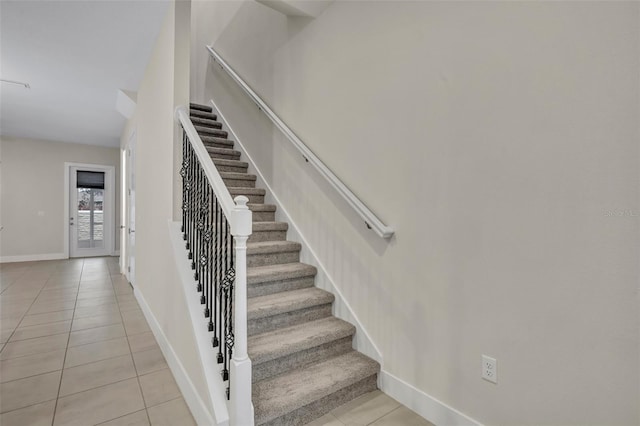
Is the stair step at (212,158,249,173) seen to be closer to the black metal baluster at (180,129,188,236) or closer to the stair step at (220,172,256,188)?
the stair step at (220,172,256,188)

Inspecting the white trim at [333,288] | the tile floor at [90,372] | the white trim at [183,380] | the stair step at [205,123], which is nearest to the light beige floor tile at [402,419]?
the tile floor at [90,372]

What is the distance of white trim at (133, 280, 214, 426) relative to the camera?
1718 mm

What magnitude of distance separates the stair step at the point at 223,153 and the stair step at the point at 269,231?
1406 millimetres

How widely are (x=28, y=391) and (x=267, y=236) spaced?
76.2 inches

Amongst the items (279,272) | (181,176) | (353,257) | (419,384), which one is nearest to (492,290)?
(419,384)

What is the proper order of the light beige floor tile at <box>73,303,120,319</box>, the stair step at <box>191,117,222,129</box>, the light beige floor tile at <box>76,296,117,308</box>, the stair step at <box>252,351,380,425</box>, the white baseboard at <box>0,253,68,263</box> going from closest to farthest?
the stair step at <box>252,351,380,425</box>
the light beige floor tile at <box>73,303,120,319</box>
the light beige floor tile at <box>76,296,117,308</box>
the stair step at <box>191,117,222,129</box>
the white baseboard at <box>0,253,68,263</box>

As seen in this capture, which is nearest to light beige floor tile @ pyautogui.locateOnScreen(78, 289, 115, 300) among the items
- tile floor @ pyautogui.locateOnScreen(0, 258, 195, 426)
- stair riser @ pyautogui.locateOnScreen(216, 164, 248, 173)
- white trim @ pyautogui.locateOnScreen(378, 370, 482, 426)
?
tile floor @ pyautogui.locateOnScreen(0, 258, 195, 426)

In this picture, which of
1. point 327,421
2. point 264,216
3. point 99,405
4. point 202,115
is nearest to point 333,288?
point 327,421

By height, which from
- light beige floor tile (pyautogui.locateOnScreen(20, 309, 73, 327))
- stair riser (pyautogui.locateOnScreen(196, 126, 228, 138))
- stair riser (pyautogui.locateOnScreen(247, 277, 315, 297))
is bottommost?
light beige floor tile (pyautogui.locateOnScreen(20, 309, 73, 327))

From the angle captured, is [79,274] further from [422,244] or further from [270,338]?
[422,244]

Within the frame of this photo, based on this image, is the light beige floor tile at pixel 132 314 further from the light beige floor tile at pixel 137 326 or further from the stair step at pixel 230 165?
the stair step at pixel 230 165

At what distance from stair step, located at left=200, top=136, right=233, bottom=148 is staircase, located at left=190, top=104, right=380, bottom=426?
169 centimetres

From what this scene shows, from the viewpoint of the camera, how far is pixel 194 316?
1908mm

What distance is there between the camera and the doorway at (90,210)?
296 inches
